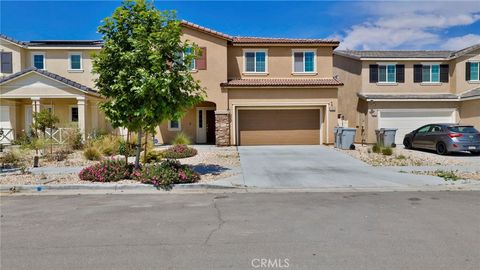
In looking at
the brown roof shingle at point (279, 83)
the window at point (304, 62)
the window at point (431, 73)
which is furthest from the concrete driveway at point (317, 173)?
the window at point (431, 73)

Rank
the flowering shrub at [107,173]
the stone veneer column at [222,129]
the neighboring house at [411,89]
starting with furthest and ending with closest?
1. the neighboring house at [411,89]
2. the stone veneer column at [222,129]
3. the flowering shrub at [107,173]

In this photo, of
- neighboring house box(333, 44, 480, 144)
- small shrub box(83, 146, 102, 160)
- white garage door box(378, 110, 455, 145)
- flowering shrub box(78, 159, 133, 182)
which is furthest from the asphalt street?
neighboring house box(333, 44, 480, 144)

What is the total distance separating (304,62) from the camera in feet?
70.0

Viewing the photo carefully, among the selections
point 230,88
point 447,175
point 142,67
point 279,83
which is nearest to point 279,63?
point 279,83

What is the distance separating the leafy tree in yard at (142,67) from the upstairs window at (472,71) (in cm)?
2145

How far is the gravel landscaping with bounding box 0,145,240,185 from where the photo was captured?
384 inches

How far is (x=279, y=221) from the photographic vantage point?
6.11 meters

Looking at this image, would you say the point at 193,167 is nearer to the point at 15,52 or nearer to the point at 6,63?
the point at 15,52

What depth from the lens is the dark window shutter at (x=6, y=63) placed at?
22922mm

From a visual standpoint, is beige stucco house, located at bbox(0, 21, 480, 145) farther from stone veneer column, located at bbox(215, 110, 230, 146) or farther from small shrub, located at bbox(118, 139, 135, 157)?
small shrub, located at bbox(118, 139, 135, 157)

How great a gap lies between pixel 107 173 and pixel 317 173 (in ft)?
21.4

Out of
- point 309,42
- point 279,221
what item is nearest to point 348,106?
point 309,42

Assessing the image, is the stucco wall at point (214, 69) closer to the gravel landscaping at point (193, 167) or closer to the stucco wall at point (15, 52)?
the gravel landscaping at point (193, 167)

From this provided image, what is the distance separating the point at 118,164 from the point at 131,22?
4112mm
